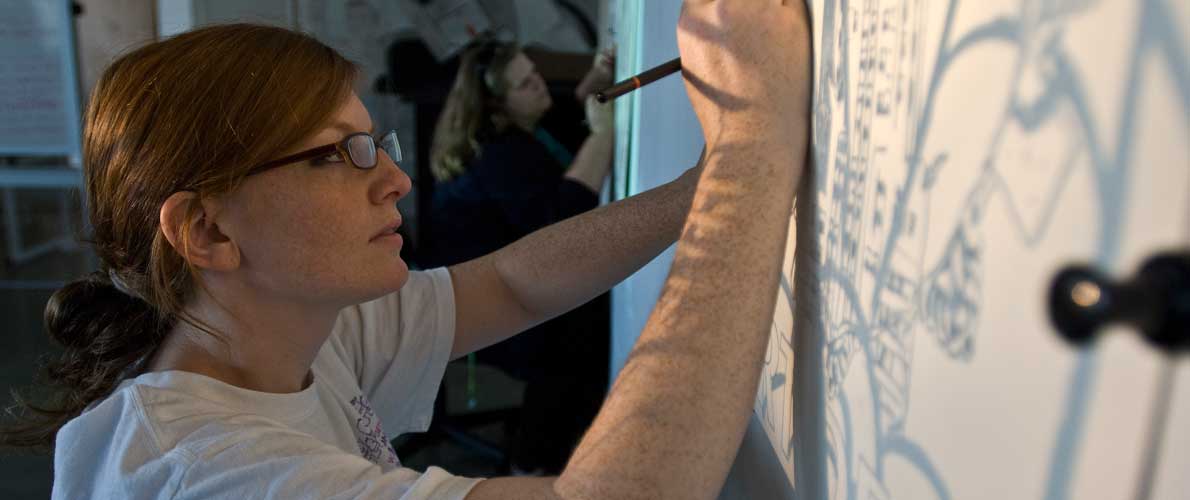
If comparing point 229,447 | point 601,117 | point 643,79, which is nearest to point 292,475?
point 229,447

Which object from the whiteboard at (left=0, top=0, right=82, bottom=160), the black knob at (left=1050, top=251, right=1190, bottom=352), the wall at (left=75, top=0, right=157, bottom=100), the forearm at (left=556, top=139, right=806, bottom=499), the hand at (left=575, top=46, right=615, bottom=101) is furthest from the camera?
the wall at (left=75, top=0, right=157, bottom=100)

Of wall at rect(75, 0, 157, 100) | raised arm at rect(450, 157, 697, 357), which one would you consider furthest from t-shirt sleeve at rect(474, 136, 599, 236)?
wall at rect(75, 0, 157, 100)

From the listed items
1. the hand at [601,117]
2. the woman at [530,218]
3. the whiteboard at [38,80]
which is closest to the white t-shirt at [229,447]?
the woman at [530,218]

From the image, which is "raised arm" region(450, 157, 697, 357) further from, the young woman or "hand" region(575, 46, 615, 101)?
"hand" region(575, 46, 615, 101)

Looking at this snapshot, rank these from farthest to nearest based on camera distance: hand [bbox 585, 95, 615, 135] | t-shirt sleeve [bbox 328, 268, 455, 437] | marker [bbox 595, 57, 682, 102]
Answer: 1. hand [bbox 585, 95, 615, 135]
2. t-shirt sleeve [bbox 328, 268, 455, 437]
3. marker [bbox 595, 57, 682, 102]

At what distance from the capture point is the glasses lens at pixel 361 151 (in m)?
0.73

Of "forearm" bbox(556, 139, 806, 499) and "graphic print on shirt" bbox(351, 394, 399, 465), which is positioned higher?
"forearm" bbox(556, 139, 806, 499)

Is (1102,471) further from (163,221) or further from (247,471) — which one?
(163,221)

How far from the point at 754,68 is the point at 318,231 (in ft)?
1.24

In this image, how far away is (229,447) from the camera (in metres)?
0.61

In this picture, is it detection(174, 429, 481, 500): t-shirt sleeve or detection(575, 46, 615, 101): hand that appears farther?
detection(575, 46, 615, 101): hand

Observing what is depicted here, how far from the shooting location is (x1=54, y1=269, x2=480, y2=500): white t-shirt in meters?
0.58

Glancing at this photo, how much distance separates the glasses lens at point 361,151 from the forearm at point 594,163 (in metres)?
1.44

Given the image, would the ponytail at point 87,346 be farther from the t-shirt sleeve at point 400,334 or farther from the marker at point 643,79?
the marker at point 643,79
